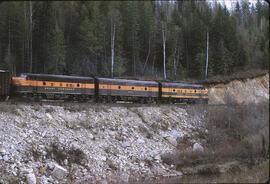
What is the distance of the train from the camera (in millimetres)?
18578

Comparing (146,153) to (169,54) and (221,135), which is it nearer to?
(221,135)

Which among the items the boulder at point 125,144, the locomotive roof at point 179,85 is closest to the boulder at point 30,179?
the boulder at point 125,144

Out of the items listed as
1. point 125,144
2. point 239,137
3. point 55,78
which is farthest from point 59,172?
point 55,78

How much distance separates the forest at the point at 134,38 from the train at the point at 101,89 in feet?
5.31

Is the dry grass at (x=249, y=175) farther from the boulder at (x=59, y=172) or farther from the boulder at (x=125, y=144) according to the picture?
the boulder at (x=125, y=144)

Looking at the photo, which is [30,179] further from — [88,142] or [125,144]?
[125,144]

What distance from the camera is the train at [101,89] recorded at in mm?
18578

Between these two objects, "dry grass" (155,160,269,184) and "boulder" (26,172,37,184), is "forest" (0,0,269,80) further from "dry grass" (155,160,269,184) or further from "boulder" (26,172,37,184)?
"boulder" (26,172,37,184)

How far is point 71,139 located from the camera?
14.3m

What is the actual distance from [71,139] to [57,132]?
972 mm

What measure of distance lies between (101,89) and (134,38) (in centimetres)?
1576

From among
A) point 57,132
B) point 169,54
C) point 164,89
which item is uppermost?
point 169,54

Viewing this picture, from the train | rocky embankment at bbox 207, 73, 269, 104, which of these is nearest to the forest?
rocky embankment at bbox 207, 73, 269, 104

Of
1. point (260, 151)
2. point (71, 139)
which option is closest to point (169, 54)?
point (71, 139)
